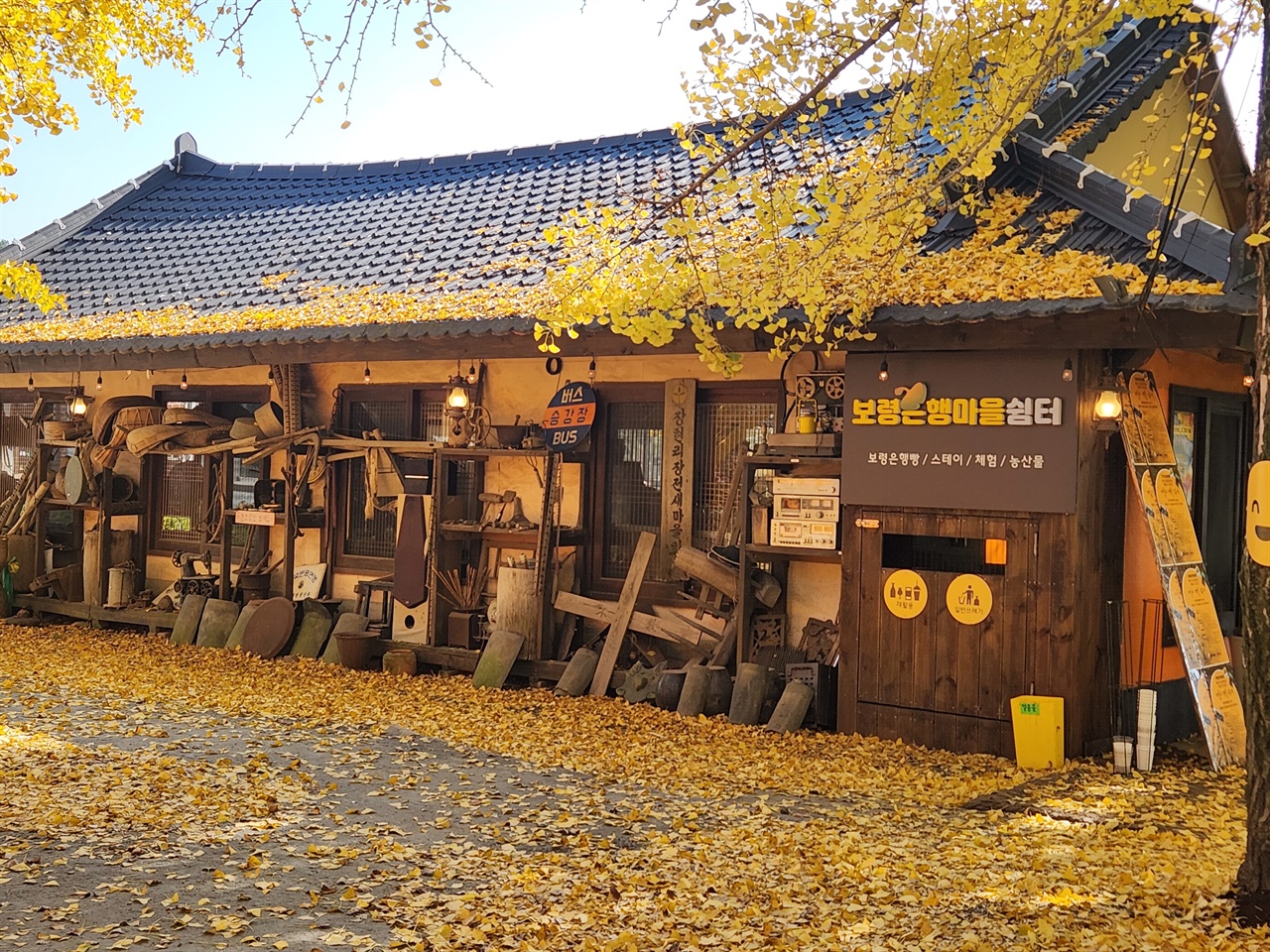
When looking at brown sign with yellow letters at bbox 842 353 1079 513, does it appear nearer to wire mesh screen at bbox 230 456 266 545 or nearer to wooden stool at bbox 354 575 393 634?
wooden stool at bbox 354 575 393 634

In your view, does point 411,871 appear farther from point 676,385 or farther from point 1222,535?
point 1222,535

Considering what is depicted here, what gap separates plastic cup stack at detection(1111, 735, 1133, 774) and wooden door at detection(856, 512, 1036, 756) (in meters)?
0.62

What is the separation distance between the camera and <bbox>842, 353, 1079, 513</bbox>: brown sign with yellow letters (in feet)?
25.6

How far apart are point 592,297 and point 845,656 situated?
3005 millimetres

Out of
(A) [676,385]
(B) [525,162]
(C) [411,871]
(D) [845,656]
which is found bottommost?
(C) [411,871]

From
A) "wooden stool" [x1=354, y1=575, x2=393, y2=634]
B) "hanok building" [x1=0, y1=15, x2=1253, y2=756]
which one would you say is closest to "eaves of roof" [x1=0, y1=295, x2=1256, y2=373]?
"hanok building" [x1=0, y1=15, x2=1253, y2=756]

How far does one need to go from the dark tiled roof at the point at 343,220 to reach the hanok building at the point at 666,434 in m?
0.06

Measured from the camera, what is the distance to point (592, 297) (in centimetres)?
752

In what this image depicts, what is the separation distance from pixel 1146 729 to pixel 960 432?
209cm

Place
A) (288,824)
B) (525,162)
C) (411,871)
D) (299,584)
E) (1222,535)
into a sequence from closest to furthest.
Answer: (411,871)
(288,824)
(1222,535)
(299,584)
(525,162)

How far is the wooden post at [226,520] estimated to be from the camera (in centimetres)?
1215

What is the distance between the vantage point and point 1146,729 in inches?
298

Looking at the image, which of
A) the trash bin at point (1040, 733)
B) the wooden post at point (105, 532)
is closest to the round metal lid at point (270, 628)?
the wooden post at point (105, 532)

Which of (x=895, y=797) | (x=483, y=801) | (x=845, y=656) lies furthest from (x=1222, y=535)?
(x=483, y=801)
